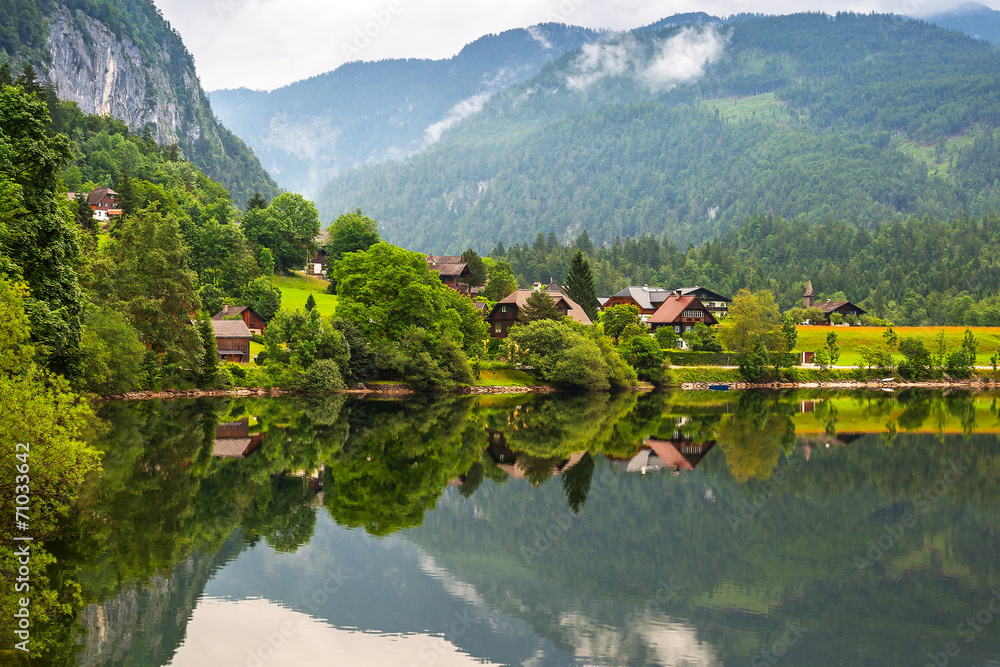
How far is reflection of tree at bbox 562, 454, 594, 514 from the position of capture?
1230 inches

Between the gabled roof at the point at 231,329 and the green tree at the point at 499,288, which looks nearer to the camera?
the gabled roof at the point at 231,329

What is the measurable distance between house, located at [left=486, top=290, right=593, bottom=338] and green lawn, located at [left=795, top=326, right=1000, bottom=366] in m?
28.4

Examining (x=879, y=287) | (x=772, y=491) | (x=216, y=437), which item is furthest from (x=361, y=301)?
(x=879, y=287)

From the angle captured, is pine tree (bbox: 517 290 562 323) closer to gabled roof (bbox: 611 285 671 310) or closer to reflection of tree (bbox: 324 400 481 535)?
reflection of tree (bbox: 324 400 481 535)

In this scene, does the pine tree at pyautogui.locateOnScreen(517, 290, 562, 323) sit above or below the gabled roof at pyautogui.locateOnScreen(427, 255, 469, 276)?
below

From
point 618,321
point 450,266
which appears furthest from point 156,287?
point 450,266

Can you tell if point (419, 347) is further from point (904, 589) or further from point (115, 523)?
point (904, 589)

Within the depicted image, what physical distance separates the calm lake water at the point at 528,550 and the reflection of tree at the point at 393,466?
0.18 m

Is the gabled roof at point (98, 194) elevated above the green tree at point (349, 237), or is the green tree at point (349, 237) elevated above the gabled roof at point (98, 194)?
the gabled roof at point (98, 194)

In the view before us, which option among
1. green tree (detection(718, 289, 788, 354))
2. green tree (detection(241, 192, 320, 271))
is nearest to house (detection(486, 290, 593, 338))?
green tree (detection(718, 289, 788, 354))

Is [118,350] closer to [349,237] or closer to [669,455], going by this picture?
[669,455]

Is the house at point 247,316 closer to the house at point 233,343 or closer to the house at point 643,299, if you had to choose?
the house at point 233,343

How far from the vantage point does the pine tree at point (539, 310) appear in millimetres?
89688

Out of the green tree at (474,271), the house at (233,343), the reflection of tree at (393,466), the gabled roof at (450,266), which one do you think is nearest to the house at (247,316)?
the house at (233,343)
